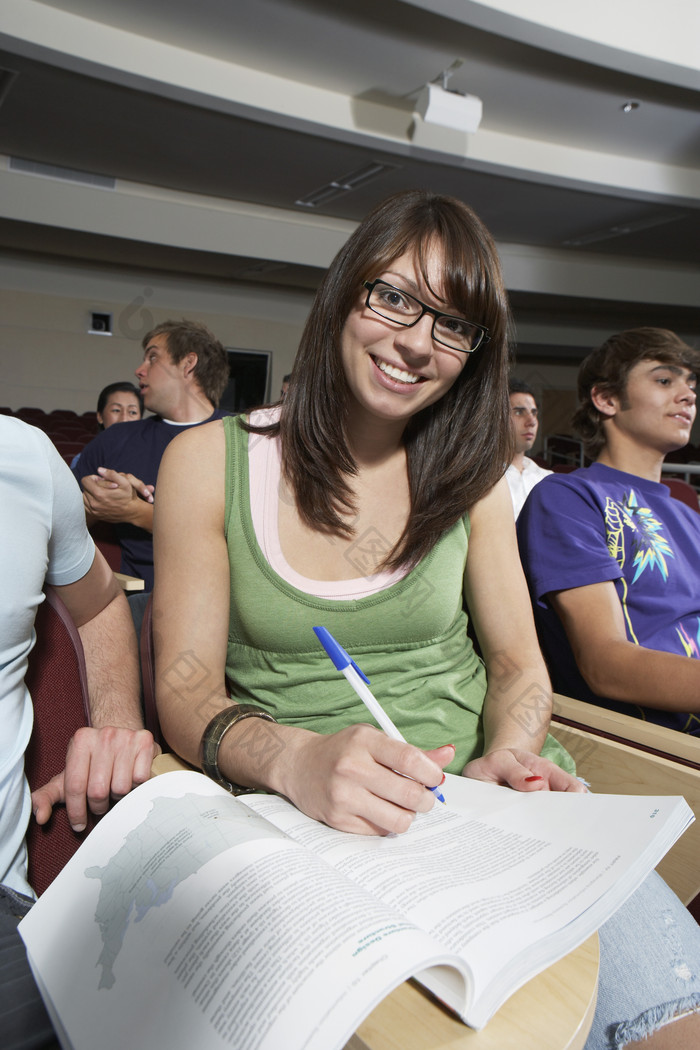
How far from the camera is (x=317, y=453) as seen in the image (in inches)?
44.5

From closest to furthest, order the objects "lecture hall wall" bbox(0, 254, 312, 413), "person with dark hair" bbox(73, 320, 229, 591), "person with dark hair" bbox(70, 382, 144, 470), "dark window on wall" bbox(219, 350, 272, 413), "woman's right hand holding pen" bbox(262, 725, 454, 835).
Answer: "woman's right hand holding pen" bbox(262, 725, 454, 835)
"person with dark hair" bbox(73, 320, 229, 591)
"person with dark hair" bbox(70, 382, 144, 470)
"lecture hall wall" bbox(0, 254, 312, 413)
"dark window on wall" bbox(219, 350, 272, 413)

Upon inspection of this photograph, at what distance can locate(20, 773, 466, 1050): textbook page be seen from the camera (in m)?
0.44

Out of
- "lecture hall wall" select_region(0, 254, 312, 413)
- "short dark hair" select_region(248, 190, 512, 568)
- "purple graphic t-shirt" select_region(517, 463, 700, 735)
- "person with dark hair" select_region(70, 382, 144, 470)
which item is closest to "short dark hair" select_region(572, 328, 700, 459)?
"purple graphic t-shirt" select_region(517, 463, 700, 735)

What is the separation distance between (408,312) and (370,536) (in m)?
0.34

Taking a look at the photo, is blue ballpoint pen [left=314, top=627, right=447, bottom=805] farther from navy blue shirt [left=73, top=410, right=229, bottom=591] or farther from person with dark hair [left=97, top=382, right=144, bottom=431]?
person with dark hair [left=97, top=382, right=144, bottom=431]

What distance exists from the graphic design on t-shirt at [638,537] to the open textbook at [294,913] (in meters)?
0.92

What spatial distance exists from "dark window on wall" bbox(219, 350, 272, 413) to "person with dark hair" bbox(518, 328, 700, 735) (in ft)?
31.1

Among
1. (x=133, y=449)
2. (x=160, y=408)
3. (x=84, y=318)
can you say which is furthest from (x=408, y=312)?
(x=84, y=318)

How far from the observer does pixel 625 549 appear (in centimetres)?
158

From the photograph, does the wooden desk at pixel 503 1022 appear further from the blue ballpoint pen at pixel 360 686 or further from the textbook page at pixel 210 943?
the blue ballpoint pen at pixel 360 686

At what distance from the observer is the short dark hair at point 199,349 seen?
2.99 metres

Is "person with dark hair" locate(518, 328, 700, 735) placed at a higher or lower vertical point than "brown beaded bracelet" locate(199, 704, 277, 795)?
higher

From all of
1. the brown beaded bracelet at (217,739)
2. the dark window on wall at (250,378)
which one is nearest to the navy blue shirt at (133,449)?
the brown beaded bracelet at (217,739)

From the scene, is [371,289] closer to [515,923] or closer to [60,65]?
[515,923]
